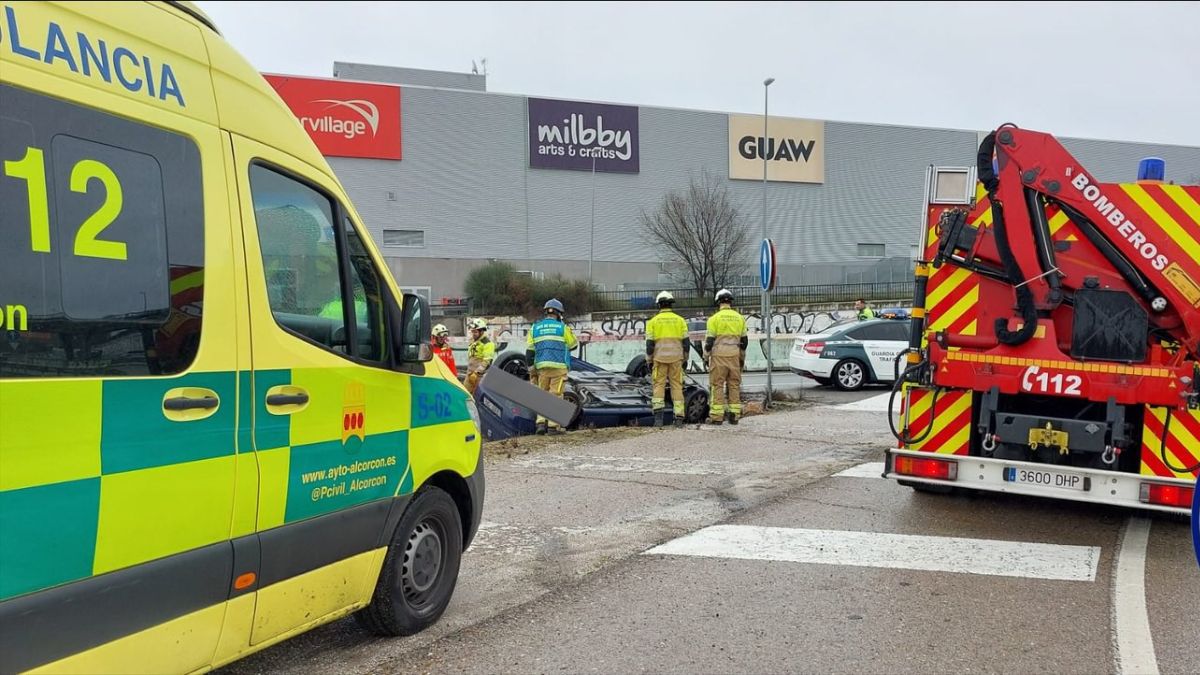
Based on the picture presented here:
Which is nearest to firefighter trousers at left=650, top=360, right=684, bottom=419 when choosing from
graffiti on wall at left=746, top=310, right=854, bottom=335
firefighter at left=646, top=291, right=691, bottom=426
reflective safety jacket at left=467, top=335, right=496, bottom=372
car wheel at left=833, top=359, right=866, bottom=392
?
firefighter at left=646, top=291, right=691, bottom=426

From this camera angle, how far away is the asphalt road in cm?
411

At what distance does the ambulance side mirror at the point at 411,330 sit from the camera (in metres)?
4.08

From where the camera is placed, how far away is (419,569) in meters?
4.32

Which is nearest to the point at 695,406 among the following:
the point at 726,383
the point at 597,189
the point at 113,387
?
the point at 726,383

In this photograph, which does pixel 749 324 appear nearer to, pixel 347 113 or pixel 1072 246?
pixel 347 113

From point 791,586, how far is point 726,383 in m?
7.17

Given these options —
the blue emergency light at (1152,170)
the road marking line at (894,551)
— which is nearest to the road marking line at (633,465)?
the road marking line at (894,551)

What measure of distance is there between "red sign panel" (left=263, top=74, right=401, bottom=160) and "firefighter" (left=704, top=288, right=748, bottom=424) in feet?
123

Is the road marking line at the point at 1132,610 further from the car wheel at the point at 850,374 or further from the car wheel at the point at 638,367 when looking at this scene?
the car wheel at the point at 850,374

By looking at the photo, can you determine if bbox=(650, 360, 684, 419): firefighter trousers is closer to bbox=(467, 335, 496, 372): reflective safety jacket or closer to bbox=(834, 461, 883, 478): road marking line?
bbox=(834, 461, 883, 478): road marking line

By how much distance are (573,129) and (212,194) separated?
50.0m

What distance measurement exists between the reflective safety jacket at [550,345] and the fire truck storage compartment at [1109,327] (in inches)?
288

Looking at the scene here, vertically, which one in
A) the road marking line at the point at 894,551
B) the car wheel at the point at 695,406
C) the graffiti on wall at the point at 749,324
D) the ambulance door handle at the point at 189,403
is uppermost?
the ambulance door handle at the point at 189,403

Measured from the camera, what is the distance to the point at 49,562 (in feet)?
8.23
